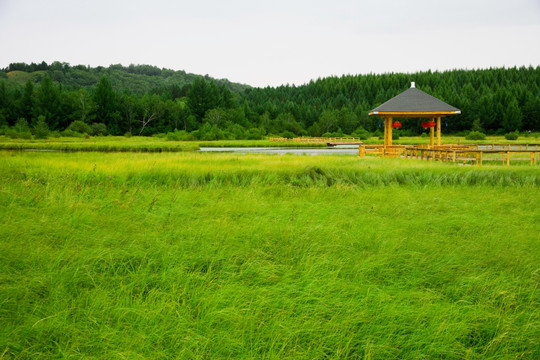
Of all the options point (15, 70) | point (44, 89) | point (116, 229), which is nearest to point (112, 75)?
point (15, 70)

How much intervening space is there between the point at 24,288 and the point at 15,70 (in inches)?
7888

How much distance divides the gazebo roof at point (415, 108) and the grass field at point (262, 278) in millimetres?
14861

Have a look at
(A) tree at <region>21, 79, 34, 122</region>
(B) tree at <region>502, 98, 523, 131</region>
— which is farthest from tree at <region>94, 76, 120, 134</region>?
(B) tree at <region>502, 98, 523, 131</region>

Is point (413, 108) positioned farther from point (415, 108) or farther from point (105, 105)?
point (105, 105)

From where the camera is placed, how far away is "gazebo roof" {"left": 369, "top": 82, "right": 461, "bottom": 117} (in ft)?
72.1

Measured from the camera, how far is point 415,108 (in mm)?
22359

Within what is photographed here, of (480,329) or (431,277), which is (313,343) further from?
(431,277)

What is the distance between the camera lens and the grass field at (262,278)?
3023 millimetres

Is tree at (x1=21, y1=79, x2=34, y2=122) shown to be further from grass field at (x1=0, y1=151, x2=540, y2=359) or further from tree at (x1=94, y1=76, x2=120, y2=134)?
grass field at (x1=0, y1=151, x2=540, y2=359)

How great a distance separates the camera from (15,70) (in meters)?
166

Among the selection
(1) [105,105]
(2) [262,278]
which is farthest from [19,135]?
(2) [262,278]

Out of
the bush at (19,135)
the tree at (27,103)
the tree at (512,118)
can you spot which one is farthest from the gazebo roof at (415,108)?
the tree at (27,103)

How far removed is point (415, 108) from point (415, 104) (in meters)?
0.56

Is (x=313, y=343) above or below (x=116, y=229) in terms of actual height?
below
